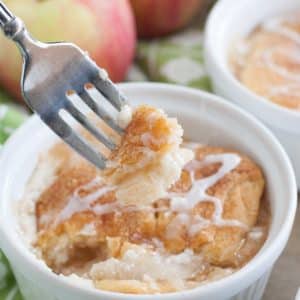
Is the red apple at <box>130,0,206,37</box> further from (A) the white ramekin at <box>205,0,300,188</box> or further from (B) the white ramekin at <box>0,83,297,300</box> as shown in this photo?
(B) the white ramekin at <box>0,83,297,300</box>

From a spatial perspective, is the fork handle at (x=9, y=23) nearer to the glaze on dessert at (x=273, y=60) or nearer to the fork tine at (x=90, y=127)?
the fork tine at (x=90, y=127)

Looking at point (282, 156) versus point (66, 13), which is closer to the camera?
point (282, 156)

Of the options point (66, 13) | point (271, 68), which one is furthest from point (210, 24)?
point (66, 13)

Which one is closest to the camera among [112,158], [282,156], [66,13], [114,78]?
[112,158]

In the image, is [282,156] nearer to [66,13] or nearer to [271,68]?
[271,68]

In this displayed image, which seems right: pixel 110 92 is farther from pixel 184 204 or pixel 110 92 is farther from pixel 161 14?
pixel 161 14

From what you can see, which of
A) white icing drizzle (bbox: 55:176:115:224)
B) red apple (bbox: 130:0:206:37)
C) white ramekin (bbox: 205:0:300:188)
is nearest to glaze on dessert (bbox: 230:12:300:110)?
white ramekin (bbox: 205:0:300:188)

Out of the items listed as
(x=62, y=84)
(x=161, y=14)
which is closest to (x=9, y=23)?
(x=62, y=84)
